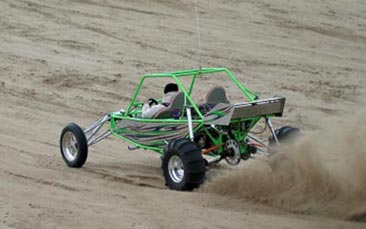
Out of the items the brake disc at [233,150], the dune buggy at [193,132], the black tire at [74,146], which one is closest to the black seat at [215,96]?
the dune buggy at [193,132]

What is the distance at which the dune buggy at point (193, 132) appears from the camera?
9766mm

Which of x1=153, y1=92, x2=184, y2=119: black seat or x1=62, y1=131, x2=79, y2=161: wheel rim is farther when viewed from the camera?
x1=62, y1=131, x2=79, y2=161: wheel rim

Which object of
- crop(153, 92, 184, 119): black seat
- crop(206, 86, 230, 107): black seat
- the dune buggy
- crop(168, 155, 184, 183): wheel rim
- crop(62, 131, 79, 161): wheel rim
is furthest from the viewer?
crop(62, 131, 79, 161): wheel rim

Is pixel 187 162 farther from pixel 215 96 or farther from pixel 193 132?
pixel 215 96

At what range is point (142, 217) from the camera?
8336 mm

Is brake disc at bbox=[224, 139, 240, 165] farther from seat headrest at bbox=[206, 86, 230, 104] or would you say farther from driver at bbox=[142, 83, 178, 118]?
driver at bbox=[142, 83, 178, 118]

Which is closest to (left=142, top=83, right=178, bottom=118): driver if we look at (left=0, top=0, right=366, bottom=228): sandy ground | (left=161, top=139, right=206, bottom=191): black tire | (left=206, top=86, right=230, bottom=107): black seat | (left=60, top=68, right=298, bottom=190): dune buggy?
(left=60, top=68, right=298, bottom=190): dune buggy

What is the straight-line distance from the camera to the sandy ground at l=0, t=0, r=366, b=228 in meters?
8.64

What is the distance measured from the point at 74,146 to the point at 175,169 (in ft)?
7.03

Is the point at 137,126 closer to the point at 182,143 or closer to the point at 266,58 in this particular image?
the point at 182,143

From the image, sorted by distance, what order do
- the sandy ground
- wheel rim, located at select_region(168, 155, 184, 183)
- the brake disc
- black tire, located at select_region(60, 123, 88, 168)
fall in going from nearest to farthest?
the sandy ground < wheel rim, located at select_region(168, 155, 184, 183) < the brake disc < black tire, located at select_region(60, 123, 88, 168)

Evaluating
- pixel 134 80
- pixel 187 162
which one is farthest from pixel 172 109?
pixel 134 80

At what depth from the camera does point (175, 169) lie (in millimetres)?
10023

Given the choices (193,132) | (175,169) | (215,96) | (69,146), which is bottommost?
(175,169)
